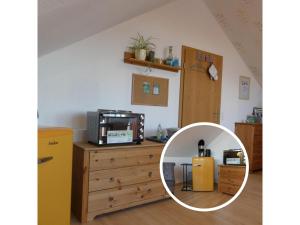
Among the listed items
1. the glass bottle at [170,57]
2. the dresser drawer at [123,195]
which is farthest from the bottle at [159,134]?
the glass bottle at [170,57]

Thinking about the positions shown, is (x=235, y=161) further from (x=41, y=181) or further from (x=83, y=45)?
(x=83, y=45)

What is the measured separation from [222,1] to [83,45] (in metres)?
2.26

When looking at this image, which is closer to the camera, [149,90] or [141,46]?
[141,46]

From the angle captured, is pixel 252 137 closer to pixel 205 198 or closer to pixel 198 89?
pixel 198 89

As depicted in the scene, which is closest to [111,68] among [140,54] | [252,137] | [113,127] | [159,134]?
[140,54]

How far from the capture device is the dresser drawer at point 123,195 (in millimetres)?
2148

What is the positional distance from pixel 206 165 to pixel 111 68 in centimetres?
229

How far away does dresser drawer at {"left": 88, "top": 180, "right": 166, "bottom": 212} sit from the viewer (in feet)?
7.05

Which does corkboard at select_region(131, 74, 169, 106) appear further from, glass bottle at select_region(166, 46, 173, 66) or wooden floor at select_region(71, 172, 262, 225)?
wooden floor at select_region(71, 172, 262, 225)

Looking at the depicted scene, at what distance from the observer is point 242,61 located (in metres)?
4.32

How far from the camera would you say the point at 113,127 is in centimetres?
226

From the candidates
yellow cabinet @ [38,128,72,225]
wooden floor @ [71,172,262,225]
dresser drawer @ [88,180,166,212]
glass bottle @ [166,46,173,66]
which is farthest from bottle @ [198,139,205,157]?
glass bottle @ [166,46,173,66]
